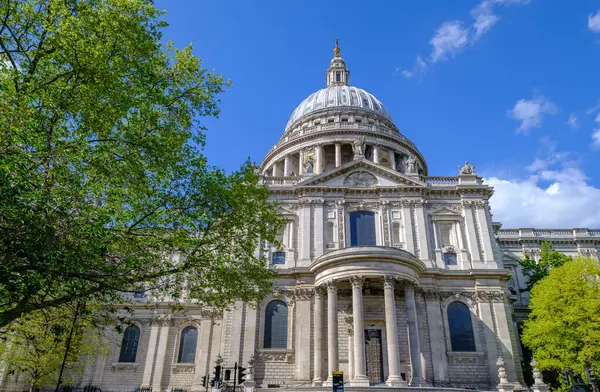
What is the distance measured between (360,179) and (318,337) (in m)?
13.1

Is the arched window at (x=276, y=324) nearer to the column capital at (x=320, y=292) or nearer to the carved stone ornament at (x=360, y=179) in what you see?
the column capital at (x=320, y=292)

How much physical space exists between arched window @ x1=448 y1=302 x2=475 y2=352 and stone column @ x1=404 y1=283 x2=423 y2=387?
12.7ft

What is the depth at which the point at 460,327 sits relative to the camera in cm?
2906

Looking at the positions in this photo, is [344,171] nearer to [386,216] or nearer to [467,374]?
[386,216]

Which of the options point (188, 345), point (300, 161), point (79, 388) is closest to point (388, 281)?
point (188, 345)

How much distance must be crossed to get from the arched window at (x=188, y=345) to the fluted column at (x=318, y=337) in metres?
11.6

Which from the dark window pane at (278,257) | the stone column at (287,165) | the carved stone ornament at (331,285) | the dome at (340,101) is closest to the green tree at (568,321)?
the carved stone ornament at (331,285)

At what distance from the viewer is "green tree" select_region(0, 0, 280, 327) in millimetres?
10883

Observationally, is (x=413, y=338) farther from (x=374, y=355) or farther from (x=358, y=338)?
(x=374, y=355)

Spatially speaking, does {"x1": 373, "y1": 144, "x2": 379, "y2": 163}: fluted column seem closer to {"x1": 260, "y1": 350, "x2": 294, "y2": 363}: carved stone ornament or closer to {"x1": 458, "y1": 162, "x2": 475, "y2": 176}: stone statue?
{"x1": 458, "y1": 162, "x2": 475, "y2": 176}: stone statue

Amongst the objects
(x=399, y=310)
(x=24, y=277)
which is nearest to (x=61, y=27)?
(x=24, y=277)

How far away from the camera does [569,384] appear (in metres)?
26.7

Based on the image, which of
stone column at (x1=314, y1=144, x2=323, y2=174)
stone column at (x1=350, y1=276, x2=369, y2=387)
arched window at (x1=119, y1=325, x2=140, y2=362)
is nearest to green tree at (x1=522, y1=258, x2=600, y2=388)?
stone column at (x1=350, y1=276, x2=369, y2=387)

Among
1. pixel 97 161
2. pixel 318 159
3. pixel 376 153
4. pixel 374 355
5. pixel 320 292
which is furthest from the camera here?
pixel 318 159
